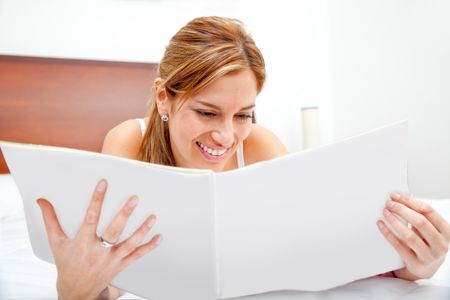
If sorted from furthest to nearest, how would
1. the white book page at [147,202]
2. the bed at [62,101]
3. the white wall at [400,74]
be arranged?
1. the white wall at [400,74]
2. the bed at [62,101]
3. the white book page at [147,202]

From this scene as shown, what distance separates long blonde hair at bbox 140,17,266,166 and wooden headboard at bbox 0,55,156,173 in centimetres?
134

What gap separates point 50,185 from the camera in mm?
585

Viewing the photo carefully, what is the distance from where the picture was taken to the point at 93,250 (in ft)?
1.79

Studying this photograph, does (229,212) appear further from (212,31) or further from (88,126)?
(88,126)

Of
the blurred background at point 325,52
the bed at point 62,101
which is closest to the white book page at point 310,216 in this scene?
the bed at point 62,101

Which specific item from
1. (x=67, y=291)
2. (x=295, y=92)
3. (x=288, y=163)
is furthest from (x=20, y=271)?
(x=295, y=92)

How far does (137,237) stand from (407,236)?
0.40 metres

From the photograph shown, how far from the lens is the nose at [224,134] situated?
3.04 feet

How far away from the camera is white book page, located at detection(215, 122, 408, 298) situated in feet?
1.68

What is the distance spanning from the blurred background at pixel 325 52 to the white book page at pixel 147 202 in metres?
1.81

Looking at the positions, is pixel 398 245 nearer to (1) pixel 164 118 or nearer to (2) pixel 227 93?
(2) pixel 227 93

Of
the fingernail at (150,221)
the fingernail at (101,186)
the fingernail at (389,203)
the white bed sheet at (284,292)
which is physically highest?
the fingernail at (101,186)

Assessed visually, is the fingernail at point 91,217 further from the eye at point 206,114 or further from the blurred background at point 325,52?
the blurred background at point 325,52

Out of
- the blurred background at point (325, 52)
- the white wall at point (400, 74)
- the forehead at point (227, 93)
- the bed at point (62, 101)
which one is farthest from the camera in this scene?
the white wall at point (400, 74)
